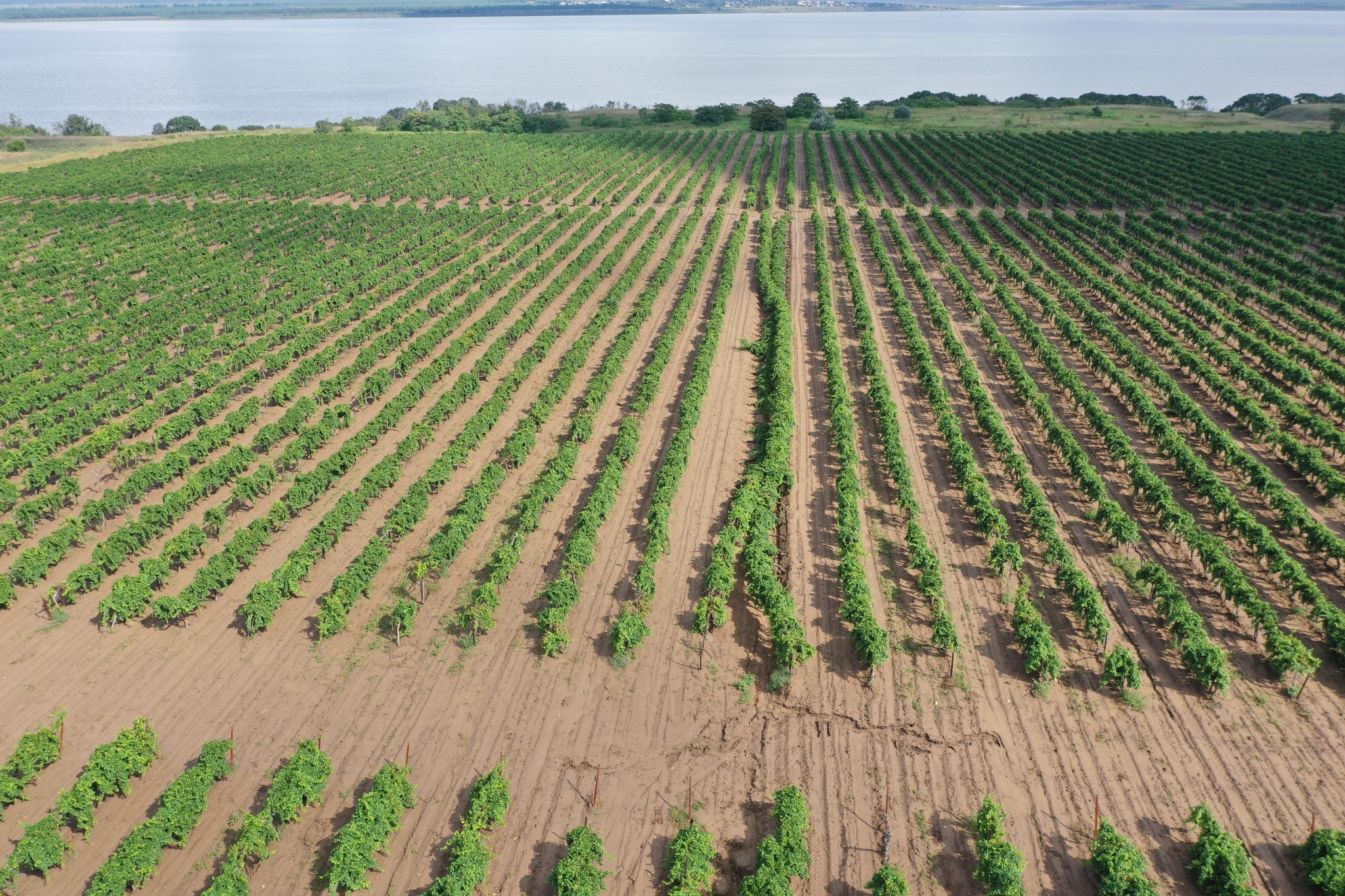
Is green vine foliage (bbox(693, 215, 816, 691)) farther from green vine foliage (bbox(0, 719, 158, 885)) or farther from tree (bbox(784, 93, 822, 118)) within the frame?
tree (bbox(784, 93, 822, 118))

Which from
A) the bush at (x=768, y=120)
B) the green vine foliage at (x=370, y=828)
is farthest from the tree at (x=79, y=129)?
the green vine foliage at (x=370, y=828)

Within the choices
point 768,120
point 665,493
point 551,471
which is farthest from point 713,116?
point 665,493

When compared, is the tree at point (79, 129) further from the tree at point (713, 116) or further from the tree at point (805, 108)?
the tree at point (805, 108)

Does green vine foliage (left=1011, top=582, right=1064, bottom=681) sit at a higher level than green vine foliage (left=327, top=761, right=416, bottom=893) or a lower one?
higher

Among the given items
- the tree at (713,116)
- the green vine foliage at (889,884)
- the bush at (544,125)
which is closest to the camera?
the green vine foliage at (889,884)

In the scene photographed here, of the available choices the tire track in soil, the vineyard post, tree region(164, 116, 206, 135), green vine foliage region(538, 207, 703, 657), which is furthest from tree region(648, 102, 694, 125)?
the vineyard post

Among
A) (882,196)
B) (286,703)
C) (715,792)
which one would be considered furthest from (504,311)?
(882,196)

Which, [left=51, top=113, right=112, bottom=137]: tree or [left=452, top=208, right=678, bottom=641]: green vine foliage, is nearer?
[left=452, top=208, right=678, bottom=641]: green vine foliage
